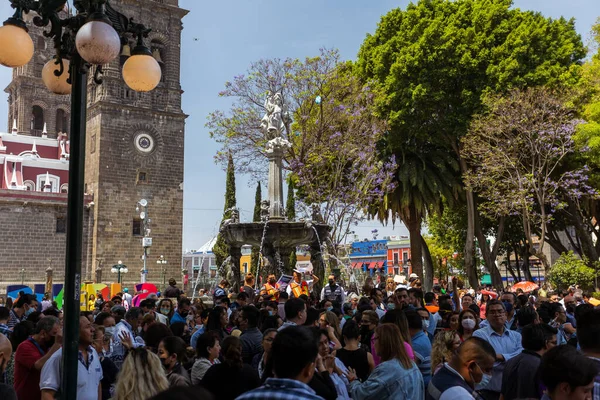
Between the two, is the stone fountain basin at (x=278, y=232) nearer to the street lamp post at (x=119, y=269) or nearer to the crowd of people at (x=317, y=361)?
the crowd of people at (x=317, y=361)

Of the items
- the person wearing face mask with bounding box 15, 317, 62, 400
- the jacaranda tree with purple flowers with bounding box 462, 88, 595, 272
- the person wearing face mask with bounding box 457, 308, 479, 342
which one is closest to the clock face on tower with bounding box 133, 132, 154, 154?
the jacaranda tree with purple flowers with bounding box 462, 88, 595, 272

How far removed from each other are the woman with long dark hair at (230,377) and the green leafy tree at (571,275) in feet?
68.0

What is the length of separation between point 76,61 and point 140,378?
2.75 metres

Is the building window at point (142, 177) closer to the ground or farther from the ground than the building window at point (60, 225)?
farther from the ground

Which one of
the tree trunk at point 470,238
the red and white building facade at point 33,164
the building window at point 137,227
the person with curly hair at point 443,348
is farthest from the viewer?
the red and white building facade at point 33,164

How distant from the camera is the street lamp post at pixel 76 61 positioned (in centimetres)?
430

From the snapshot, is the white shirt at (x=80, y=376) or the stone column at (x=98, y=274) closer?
the white shirt at (x=80, y=376)

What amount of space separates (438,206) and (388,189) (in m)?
3.83

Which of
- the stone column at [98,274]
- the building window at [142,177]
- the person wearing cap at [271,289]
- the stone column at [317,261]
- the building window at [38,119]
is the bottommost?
the stone column at [98,274]

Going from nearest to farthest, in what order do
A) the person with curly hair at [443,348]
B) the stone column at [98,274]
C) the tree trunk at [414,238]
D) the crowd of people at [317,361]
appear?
the crowd of people at [317,361] → the person with curly hair at [443,348] → the tree trunk at [414,238] → the stone column at [98,274]

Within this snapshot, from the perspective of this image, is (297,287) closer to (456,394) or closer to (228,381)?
(228,381)

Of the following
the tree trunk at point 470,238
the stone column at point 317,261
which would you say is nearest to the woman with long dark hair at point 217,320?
the stone column at point 317,261

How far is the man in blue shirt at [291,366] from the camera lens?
9.12 feet

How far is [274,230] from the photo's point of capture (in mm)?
15172
